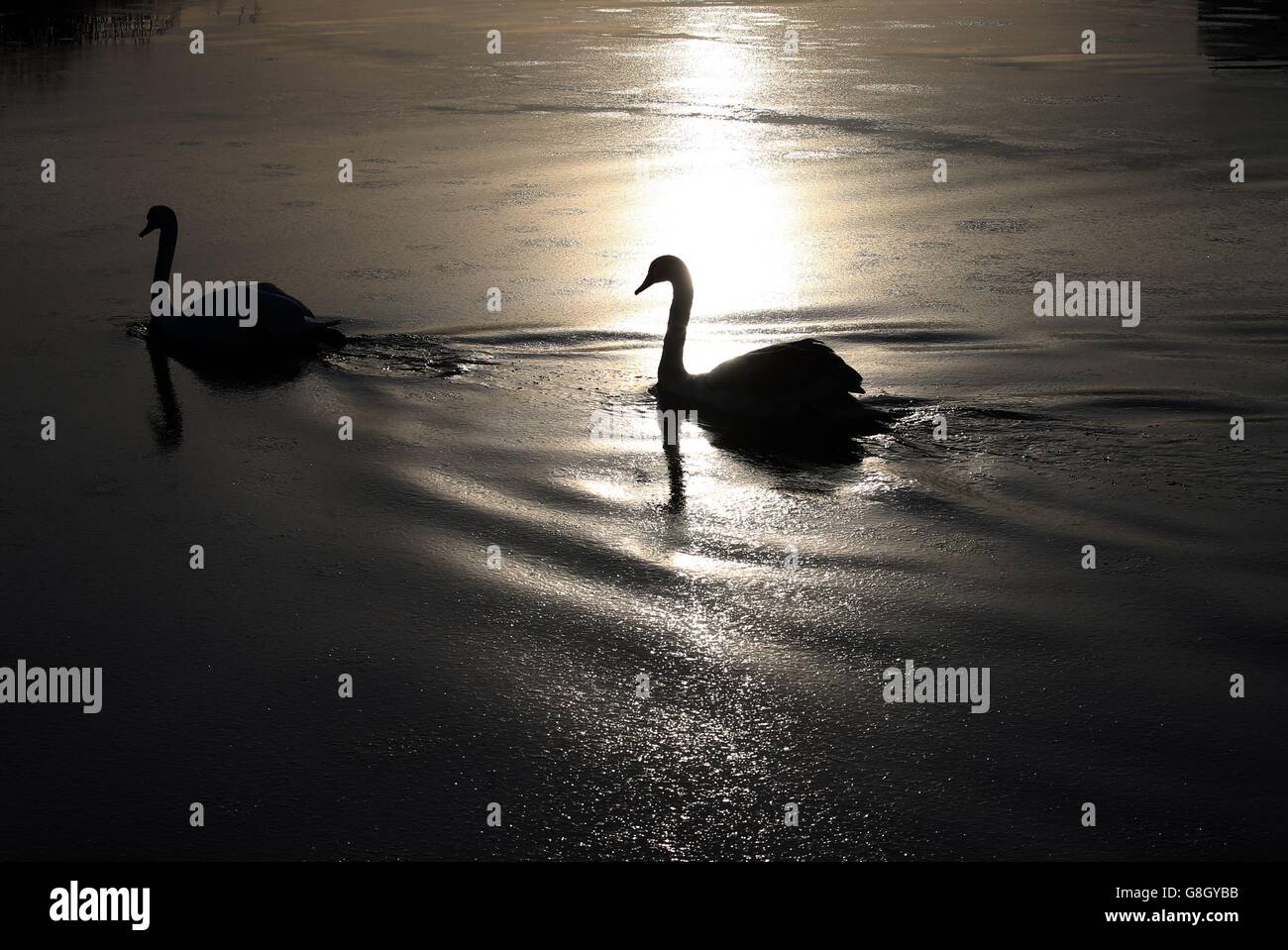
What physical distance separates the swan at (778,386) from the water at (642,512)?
22cm

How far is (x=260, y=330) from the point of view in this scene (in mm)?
8797

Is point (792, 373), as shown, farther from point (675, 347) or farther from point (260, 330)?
point (260, 330)

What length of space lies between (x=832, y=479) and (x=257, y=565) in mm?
2708

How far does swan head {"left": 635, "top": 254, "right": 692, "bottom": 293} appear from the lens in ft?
27.3

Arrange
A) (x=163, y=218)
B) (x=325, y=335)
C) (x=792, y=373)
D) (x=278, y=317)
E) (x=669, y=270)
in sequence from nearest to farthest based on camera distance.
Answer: (x=792, y=373)
(x=669, y=270)
(x=278, y=317)
(x=325, y=335)
(x=163, y=218)

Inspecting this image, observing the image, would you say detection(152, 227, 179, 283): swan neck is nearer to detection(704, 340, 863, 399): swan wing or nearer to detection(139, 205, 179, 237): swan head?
detection(139, 205, 179, 237): swan head

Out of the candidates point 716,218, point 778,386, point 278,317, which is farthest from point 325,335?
point 716,218

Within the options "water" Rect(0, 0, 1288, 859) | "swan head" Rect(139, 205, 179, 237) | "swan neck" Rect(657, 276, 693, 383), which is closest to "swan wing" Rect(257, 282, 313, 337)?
"water" Rect(0, 0, 1288, 859)

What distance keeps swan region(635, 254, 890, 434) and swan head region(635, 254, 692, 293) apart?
266mm

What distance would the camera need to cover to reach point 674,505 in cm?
666

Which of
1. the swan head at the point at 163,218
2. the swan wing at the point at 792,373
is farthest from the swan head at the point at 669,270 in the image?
the swan head at the point at 163,218

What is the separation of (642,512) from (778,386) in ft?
4.58

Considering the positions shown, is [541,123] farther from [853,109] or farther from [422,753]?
[422,753]

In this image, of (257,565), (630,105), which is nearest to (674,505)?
(257,565)
